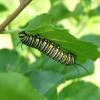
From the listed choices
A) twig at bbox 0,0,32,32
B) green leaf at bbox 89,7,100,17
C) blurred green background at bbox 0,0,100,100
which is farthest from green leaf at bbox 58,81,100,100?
green leaf at bbox 89,7,100,17

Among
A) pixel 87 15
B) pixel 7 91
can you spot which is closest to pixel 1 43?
pixel 87 15

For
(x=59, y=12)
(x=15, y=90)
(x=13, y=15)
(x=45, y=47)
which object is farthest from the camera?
(x=59, y=12)

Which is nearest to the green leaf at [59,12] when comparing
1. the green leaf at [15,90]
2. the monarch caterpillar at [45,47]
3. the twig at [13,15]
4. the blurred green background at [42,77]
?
the blurred green background at [42,77]

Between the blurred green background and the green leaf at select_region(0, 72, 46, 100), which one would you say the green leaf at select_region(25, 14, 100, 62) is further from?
the green leaf at select_region(0, 72, 46, 100)

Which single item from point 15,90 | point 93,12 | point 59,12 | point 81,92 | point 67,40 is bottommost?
point 15,90

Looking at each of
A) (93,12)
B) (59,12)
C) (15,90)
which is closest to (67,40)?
(15,90)

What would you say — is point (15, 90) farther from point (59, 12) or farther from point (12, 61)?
point (59, 12)

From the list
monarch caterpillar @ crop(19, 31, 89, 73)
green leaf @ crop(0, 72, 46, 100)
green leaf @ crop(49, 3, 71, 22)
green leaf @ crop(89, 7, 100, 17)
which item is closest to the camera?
green leaf @ crop(0, 72, 46, 100)

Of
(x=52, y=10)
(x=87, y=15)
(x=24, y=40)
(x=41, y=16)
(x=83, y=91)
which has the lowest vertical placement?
(x=83, y=91)

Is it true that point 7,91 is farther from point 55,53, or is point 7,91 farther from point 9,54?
point 9,54
